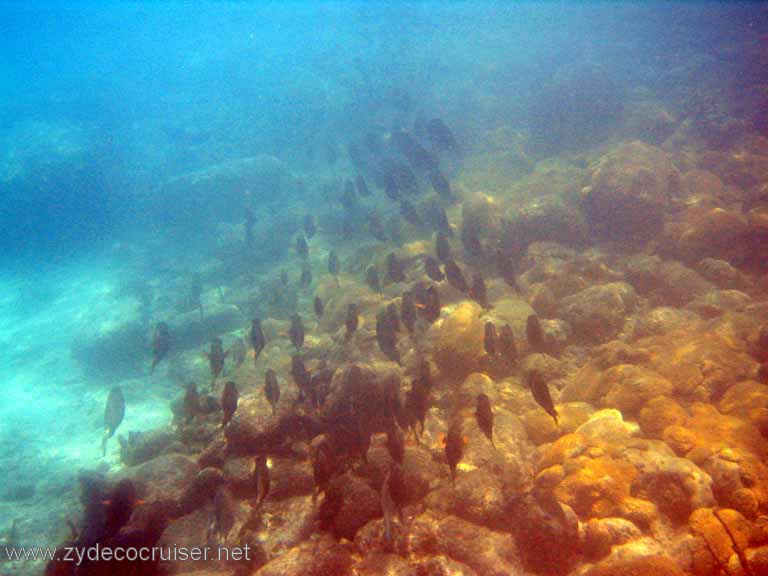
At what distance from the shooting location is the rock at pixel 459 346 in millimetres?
Result: 7414

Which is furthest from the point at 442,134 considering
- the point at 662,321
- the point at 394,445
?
the point at 394,445

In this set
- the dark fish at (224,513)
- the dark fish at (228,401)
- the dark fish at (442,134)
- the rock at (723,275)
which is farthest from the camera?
the rock at (723,275)

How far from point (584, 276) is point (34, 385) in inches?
825

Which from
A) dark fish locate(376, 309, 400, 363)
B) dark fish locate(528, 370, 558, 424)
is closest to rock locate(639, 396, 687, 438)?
dark fish locate(528, 370, 558, 424)

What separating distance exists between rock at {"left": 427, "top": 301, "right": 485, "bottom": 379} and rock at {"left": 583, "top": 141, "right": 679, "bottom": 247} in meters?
7.41

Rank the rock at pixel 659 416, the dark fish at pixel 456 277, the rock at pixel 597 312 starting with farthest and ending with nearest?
1. the rock at pixel 597 312
2. the dark fish at pixel 456 277
3. the rock at pixel 659 416

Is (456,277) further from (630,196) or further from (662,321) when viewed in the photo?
(630,196)

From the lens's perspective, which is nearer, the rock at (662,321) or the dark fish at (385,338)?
the dark fish at (385,338)

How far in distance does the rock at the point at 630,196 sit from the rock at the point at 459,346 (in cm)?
741

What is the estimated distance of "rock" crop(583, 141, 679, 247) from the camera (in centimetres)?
1171

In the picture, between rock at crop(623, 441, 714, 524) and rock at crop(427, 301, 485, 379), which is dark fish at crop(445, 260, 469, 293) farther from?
rock at crop(623, 441, 714, 524)

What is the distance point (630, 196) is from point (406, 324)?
9419 mm

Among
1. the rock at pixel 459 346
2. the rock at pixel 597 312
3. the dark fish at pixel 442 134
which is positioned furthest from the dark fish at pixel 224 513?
the dark fish at pixel 442 134

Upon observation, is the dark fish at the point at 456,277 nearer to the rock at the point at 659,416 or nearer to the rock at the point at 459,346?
the rock at the point at 459,346
